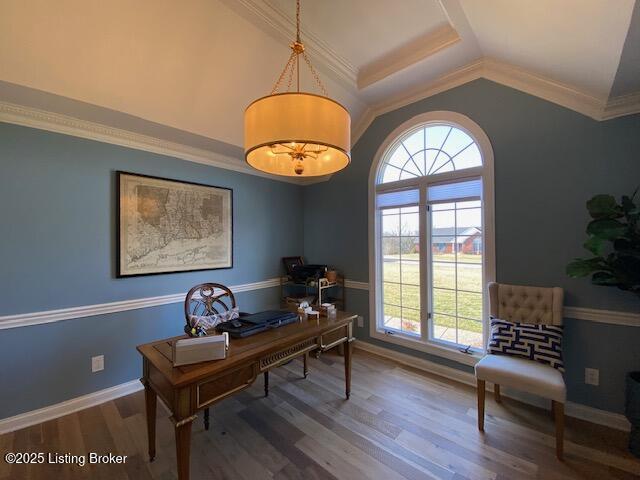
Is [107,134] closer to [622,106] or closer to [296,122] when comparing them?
[296,122]

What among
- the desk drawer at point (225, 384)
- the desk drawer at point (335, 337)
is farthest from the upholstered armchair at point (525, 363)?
the desk drawer at point (225, 384)

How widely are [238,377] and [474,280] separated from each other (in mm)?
2230

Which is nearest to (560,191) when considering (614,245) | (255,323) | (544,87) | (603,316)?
(614,245)

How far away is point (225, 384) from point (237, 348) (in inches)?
8.0

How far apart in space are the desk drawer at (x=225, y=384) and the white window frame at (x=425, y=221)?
1.96 meters

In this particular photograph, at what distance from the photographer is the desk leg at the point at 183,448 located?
1.19 m

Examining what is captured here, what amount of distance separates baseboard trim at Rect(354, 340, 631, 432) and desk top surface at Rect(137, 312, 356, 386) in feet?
4.16

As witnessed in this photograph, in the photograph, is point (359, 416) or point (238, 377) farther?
point (359, 416)

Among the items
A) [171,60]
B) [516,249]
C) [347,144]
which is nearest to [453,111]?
[516,249]

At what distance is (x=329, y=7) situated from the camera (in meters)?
Result: 1.81

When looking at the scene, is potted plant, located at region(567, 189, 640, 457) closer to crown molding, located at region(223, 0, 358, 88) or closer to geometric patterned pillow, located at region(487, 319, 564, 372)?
geometric patterned pillow, located at region(487, 319, 564, 372)

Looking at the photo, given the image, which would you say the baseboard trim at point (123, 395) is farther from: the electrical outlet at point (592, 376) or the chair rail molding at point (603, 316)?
the chair rail molding at point (603, 316)

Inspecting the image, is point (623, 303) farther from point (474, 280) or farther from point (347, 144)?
point (347, 144)

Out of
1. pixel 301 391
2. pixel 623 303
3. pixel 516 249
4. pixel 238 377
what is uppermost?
pixel 516 249
